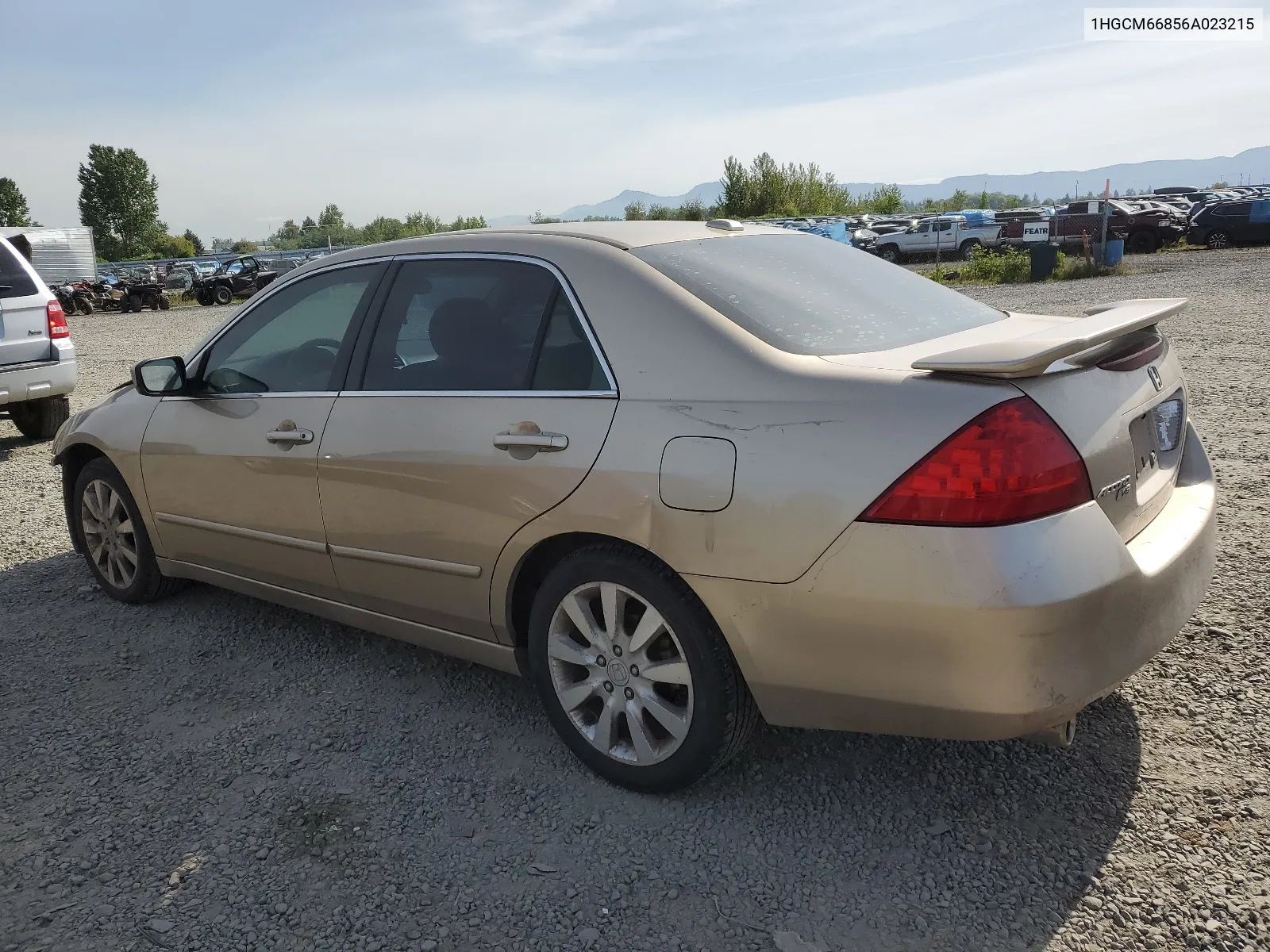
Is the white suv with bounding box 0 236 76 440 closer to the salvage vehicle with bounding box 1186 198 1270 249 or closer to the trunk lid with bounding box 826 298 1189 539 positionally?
the trunk lid with bounding box 826 298 1189 539

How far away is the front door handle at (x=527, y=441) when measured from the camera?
2.82m

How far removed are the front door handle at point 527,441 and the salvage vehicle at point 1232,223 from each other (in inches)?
1188

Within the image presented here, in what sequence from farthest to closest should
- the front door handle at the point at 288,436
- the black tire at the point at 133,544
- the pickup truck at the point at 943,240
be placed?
the pickup truck at the point at 943,240
the black tire at the point at 133,544
the front door handle at the point at 288,436

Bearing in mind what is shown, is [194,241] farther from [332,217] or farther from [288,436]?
[288,436]

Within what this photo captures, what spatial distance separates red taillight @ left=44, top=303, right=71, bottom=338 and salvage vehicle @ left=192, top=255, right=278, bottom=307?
77.8 ft

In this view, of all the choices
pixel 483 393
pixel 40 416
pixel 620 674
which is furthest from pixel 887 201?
pixel 620 674

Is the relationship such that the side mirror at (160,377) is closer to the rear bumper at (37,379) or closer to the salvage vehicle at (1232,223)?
the rear bumper at (37,379)

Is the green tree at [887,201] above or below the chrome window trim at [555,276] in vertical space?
below

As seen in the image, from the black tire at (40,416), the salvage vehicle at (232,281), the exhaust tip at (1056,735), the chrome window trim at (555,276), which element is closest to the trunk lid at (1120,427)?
the exhaust tip at (1056,735)

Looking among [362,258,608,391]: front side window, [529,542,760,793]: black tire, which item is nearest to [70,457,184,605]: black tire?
[362,258,608,391]: front side window

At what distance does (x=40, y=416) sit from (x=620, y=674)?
8.20 meters

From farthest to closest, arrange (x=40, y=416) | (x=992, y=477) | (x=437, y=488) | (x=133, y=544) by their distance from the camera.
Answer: (x=40, y=416) < (x=133, y=544) < (x=437, y=488) < (x=992, y=477)

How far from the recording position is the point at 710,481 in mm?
2498

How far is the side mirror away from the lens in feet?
13.2
